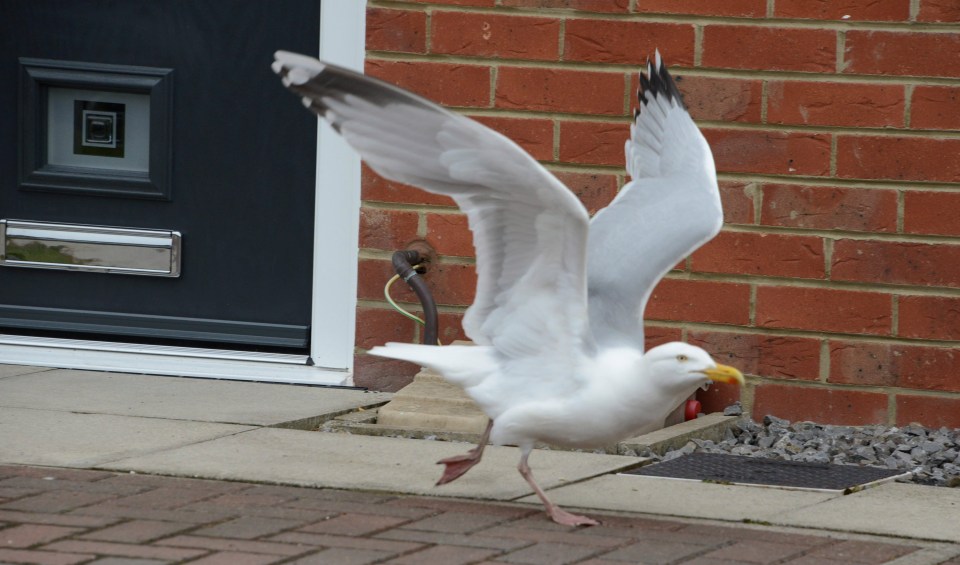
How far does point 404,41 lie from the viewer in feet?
20.7

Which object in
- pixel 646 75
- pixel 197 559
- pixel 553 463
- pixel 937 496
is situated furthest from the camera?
pixel 646 75

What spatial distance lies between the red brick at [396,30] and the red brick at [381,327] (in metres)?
0.94

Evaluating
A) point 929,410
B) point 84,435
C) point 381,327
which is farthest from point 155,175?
point 929,410

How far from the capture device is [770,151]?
605cm

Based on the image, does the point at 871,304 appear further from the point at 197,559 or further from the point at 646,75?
the point at 197,559

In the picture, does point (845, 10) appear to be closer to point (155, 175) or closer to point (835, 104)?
point (835, 104)

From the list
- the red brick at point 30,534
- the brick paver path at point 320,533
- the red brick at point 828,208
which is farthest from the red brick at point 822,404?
the red brick at point 30,534

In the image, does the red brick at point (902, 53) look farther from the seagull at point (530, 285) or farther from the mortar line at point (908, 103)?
the seagull at point (530, 285)

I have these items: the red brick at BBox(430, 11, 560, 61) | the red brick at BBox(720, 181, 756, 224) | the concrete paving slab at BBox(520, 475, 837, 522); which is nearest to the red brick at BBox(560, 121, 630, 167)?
the red brick at BBox(430, 11, 560, 61)

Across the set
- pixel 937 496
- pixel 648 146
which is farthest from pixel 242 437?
pixel 937 496

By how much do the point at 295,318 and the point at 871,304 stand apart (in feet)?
7.70

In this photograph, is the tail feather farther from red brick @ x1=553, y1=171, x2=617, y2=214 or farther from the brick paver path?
red brick @ x1=553, y1=171, x2=617, y2=214

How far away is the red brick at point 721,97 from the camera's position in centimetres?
605

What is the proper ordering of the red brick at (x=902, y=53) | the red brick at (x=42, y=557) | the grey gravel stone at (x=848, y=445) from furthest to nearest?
1. the red brick at (x=902, y=53)
2. the grey gravel stone at (x=848, y=445)
3. the red brick at (x=42, y=557)
